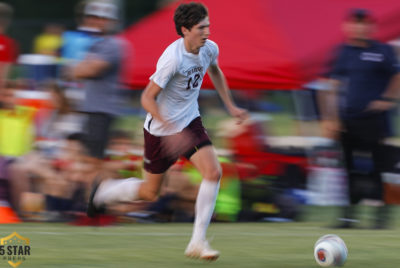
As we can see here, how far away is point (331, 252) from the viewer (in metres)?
6.42

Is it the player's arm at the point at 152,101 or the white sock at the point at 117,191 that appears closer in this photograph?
the player's arm at the point at 152,101

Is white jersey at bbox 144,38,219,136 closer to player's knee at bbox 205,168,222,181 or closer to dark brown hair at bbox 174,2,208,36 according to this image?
dark brown hair at bbox 174,2,208,36

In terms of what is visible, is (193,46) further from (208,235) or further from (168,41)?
(168,41)

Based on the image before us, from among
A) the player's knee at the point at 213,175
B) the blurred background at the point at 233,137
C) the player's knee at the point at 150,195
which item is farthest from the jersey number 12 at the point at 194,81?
the blurred background at the point at 233,137

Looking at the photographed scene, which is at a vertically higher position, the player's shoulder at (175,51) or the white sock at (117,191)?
Result: the player's shoulder at (175,51)

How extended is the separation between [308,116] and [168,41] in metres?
1.96

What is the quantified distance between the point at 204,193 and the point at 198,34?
44.5 inches

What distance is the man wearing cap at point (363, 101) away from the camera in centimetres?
899

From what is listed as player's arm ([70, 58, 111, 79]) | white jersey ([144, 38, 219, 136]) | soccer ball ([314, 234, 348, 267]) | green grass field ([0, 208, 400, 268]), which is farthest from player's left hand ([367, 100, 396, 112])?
soccer ball ([314, 234, 348, 267])

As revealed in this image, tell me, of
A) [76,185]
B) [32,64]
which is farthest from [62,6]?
[76,185]

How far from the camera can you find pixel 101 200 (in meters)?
8.04

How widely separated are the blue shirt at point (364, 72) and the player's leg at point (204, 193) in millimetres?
2577

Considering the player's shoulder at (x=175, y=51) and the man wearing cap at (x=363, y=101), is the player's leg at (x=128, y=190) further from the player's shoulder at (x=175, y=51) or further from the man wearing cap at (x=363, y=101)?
the man wearing cap at (x=363, y=101)

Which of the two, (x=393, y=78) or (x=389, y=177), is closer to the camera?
(x=393, y=78)
